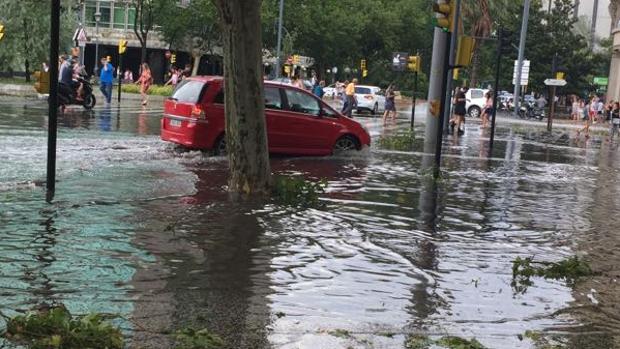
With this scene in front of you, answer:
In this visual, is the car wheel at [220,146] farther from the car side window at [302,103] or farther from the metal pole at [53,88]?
the metal pole at [53,88]

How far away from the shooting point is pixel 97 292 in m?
5.98

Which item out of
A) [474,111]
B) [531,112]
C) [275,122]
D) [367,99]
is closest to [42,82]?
[275,122]

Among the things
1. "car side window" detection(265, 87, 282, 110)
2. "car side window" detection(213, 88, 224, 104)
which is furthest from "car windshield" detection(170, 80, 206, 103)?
"car side window" detection(265, 87, 282, 110)

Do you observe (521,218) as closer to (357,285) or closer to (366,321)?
(357,285)

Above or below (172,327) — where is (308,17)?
above

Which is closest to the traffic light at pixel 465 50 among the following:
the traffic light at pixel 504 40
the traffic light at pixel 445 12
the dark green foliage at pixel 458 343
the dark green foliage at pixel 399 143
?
the traffic light at pixel 445 12

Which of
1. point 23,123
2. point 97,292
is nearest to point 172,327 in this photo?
point 97,292

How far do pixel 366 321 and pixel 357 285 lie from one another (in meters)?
1.03

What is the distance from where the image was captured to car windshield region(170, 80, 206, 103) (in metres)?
15.4

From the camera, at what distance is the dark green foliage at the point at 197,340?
4.79 meters

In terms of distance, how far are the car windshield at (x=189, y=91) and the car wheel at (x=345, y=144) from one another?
144 inches

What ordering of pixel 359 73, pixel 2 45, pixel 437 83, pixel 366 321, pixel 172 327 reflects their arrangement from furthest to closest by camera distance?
1. pixel 359 73
2. pixel 2 45
3. pixel 437 83
4. pixel 366 321
5. pixel 172 327

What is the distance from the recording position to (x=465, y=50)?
14125mm

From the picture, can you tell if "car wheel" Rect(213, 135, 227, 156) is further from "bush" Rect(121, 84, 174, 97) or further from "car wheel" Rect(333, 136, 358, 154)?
"bush" Rect(121, 84, 174, 97)
